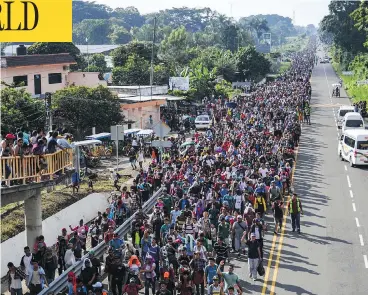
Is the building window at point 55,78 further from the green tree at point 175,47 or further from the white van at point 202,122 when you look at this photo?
the green tree at point 175,47

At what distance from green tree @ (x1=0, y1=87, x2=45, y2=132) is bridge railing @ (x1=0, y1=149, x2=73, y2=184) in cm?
1622

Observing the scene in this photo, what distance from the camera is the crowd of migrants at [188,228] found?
15.0m

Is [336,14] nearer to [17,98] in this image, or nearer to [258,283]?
[17,98]

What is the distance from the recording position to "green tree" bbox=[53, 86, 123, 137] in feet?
125

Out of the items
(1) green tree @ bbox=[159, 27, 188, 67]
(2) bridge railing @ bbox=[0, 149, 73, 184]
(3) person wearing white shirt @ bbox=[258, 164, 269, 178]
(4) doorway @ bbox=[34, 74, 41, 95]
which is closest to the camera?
(2) bridge railing @ bbox=[0, 149, 73, 184]

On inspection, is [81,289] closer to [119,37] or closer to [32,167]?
[32,167]

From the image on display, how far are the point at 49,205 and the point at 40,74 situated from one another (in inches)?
1047

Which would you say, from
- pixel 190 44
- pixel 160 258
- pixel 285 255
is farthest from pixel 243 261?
pixel 190 44

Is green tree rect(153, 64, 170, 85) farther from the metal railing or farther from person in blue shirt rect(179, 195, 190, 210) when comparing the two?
person in blue shirt rect(179, 195, 190, 210)

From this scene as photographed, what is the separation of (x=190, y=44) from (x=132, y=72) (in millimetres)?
66021

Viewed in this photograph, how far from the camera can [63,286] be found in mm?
15398

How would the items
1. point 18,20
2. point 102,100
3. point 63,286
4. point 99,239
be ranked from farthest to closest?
point 102,100 → point 99,239 → point 63,286 → point 18,20

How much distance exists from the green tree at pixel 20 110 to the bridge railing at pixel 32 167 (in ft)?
53.2

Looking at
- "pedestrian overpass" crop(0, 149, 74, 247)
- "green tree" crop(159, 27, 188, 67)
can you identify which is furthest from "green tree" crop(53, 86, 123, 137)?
"green tree" crop(159, 27, 188, 67)
